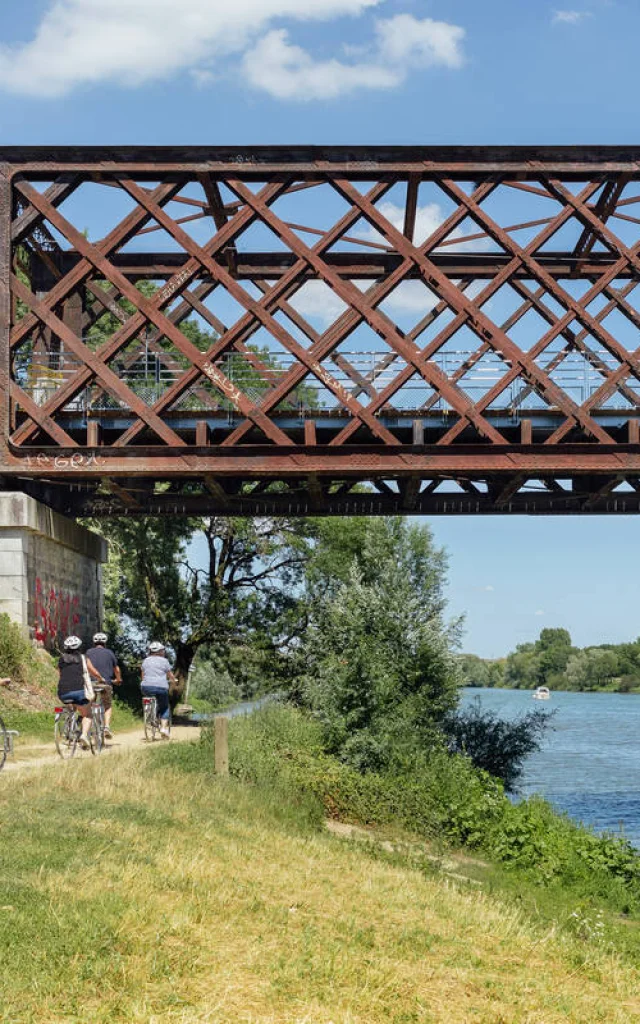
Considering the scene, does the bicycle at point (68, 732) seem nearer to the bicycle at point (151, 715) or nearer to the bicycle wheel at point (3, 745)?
the bicycle wheel at point (3, 745)

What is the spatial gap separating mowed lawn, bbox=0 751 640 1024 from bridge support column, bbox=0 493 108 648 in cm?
1534

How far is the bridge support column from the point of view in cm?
3097

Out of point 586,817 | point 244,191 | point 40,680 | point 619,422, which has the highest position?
point 244,191

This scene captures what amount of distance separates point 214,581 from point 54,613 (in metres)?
9.87

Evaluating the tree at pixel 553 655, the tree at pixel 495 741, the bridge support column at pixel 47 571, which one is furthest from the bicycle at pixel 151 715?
the tree at pixel 553 655

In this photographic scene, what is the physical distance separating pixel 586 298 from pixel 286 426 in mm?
8993

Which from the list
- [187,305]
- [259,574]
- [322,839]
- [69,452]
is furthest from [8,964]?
[259,574]

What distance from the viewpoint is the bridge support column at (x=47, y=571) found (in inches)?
1219

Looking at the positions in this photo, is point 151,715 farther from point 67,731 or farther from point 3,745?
point 3,745

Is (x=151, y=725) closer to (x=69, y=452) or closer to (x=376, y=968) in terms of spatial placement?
(x=69, y=452)

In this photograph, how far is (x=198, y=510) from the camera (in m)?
36.3

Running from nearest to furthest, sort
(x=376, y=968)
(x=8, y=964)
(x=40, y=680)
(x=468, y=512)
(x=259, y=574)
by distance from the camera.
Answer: (x=8, y=964), (x=376, y=968), (x=40, y=680), (x=468, y=512), (x=259, y=574)

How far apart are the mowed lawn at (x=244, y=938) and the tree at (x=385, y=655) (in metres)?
11.2

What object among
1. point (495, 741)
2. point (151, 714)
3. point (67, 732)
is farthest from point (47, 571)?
point (495, 741)
